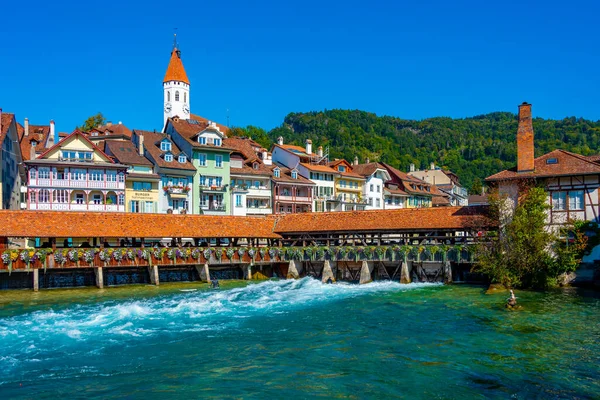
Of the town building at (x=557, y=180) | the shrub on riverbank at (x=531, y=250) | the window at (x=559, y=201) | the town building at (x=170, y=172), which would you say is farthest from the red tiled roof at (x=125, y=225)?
the window at (x=559, y=201)

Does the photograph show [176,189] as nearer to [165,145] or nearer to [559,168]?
[165,145]

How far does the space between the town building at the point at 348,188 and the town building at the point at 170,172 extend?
59.6 ft

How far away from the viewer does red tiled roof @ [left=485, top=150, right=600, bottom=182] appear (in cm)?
3191

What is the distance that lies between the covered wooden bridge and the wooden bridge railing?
6 cm

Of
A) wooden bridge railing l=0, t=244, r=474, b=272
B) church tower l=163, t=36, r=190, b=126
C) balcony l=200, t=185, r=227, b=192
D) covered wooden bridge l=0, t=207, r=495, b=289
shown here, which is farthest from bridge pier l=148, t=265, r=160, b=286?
church tower l=163, t=36, r=190, b=126

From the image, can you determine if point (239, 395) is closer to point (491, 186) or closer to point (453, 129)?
point (491, 186)

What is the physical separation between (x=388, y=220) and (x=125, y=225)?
16.9 metres

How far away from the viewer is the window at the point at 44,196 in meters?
45.9

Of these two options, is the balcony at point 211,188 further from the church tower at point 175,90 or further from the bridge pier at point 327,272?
the church tower at point 175,90

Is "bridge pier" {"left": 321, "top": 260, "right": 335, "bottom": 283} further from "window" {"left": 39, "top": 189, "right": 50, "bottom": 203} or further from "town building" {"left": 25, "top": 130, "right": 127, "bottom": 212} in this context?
"window" {"left": 39, "top": 189, "right": 50, "bottom": 203}

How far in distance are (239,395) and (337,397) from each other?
7.81ft

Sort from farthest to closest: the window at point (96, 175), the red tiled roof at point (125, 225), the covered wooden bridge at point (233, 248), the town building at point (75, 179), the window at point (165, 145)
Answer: the window at point (165, 145)
the window at point (96, 175)
the town building at point (75, 179)
the red tiled roof at point (125, 225)
the covered wooden bridge at point (233, 248)

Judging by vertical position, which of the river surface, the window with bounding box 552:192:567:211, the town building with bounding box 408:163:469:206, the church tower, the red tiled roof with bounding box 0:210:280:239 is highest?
the church tower

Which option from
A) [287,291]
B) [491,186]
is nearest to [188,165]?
[287,291]
